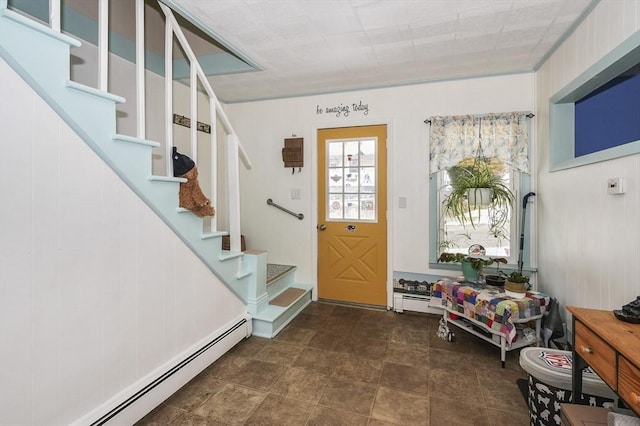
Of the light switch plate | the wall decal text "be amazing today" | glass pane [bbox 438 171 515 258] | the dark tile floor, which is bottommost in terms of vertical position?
the dark tile floor

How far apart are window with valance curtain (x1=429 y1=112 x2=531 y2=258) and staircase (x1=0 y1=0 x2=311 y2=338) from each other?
1958 millimetres

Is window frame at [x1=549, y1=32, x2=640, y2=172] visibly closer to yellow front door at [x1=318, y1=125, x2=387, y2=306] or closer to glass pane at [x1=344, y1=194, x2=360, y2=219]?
yellow front door at [x1=318, y1=125, x2=387, y2=306]

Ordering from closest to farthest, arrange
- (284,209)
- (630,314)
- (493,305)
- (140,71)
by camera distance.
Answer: (630,314) → (140,71) → (493,305) → (284,209)

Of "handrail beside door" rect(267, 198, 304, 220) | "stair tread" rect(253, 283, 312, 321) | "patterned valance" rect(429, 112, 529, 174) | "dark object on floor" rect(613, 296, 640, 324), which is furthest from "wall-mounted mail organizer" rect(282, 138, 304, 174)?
"dark object on floor" rect(613, 296, 640, 324)

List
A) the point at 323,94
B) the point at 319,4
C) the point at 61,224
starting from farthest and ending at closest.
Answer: the point at 323,94 → the point at 319,4 → the point at 61,224

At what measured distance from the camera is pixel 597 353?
121 cm

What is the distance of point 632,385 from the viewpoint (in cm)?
100

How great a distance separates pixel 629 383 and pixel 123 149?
92.6 inches

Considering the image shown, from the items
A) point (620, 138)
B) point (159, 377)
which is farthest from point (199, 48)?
point (620, 138)

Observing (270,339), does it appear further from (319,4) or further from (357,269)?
(319,4)

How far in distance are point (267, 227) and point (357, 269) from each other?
126 centimetres

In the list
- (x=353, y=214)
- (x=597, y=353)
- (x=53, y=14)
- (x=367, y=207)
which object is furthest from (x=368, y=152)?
(x=53, y=14)

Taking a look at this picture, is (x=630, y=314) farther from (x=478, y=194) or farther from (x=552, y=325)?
(x=478, y=194)

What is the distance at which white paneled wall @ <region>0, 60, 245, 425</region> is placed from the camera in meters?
1.19
